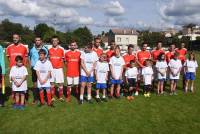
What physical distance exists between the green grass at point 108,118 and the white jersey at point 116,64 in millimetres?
1036

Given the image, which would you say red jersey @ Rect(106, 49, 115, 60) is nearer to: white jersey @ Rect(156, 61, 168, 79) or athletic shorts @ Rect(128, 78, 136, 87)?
athletic shorts @ Rect(128, 78, 136, 87)

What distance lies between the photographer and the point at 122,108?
398 inches

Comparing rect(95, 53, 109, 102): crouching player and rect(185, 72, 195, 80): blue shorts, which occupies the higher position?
rect(95, 53, 109, 102): crouching player

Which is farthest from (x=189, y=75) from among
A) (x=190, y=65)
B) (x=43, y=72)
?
(x=43, y=72)

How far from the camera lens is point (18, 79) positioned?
9930 mm

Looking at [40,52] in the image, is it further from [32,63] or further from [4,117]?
[4,117]

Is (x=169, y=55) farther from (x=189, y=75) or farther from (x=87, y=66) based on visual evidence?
(x=87, y=66)

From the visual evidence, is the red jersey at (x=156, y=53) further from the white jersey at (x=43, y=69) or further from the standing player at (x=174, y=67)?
the white jersey at (x=43, y=69)

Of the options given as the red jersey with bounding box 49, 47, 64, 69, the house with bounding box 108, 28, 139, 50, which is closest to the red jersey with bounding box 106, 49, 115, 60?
the red jersey with bounding box 49, 47, 64, 69

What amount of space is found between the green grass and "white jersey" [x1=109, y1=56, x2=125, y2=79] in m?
1.04

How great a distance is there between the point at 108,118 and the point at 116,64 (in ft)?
10.0

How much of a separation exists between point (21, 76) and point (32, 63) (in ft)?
3.00

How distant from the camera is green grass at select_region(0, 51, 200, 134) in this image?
7910 mm

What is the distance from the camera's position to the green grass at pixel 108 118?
26.0 ft
